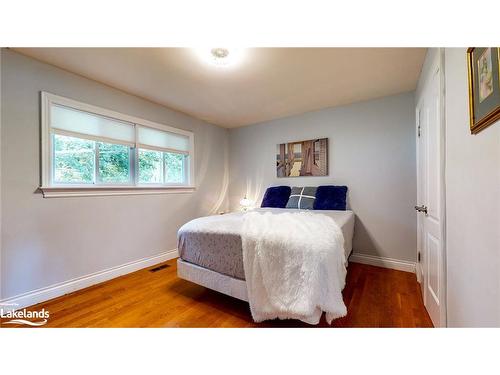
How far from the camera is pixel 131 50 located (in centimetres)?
171

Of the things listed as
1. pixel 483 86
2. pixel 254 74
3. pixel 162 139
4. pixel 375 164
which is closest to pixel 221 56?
pixel 254 74

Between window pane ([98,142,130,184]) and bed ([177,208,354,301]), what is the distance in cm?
124

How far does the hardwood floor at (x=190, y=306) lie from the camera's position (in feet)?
4.92

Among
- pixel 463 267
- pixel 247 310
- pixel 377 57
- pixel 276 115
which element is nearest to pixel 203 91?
pixel 276 115

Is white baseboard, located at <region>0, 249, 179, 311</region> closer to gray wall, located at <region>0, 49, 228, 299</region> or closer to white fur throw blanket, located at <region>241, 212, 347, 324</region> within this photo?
gray wall, located at <region>0, 49, 228, 299</region>

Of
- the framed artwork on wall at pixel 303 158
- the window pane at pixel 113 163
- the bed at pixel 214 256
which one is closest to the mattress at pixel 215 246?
the bed at pixel 214 256

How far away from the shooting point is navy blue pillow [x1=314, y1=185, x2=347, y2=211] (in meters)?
2.72

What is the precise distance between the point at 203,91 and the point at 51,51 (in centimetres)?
139

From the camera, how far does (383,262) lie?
260cm

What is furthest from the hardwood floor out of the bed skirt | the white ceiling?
the white ceiling

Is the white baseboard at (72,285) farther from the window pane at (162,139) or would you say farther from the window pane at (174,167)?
the window pane at (162,139)
